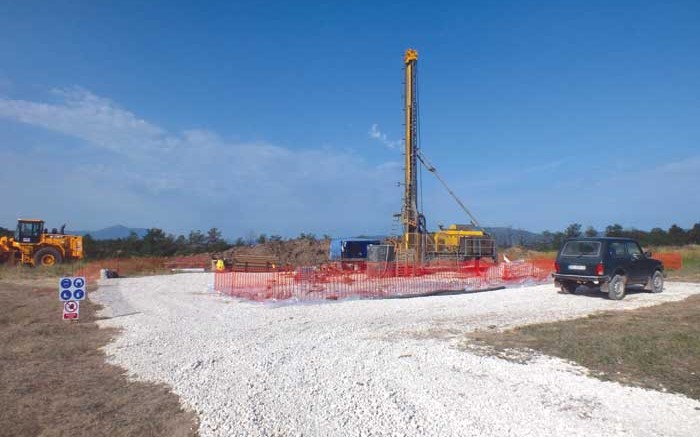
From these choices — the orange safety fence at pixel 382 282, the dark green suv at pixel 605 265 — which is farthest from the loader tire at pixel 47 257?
the dark green suv at pixel 605 265

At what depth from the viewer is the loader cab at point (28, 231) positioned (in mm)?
29203

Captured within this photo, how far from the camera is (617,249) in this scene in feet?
48.9

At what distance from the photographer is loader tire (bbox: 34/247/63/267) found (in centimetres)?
2914

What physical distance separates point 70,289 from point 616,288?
48.3 ft

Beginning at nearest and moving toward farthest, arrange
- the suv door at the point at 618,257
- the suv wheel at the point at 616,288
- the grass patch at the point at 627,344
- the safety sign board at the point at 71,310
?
the grass patch at the point at 627,344, the safety sign board at the point at 71,310, the suv wheel at the point at 616,288, the suv door at the point at 618,257

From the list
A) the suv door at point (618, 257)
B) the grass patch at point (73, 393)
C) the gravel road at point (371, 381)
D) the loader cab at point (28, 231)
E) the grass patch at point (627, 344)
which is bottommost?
the grass patch at point (73, 393)

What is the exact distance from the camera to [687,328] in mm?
9758

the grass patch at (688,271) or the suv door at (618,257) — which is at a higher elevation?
the suv door at (618,257)

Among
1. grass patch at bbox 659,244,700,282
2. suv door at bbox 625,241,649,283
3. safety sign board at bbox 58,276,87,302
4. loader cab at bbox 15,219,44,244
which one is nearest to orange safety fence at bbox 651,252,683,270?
grass patch at bbox 659,244,700,282

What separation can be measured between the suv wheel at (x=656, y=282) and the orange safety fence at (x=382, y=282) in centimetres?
492

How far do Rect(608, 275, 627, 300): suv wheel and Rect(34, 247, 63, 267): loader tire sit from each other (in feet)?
95.9

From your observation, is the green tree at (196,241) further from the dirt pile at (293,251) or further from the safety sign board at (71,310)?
the safety sign board at (71,310)

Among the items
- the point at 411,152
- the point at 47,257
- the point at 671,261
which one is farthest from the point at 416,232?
the point at 47,257

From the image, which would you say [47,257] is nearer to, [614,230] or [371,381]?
[371,381]
